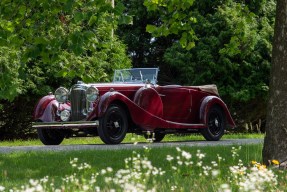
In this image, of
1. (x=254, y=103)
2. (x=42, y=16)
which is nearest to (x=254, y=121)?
(x=254, y=103)

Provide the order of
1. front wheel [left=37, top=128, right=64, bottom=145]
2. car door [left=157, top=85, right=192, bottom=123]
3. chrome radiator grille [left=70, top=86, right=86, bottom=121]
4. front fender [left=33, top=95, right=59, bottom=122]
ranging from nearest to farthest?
chrome radiator grille [left=70, top=86, right=86, bottom=121] < front fender [left=33, top=95, right=59, bottom=122] < front wheel [left=37, top=128, right=64, bottom=145] < car door [left=157, top=85, right=192, bottom=123]

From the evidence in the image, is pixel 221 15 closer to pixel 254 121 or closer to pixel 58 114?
pixel 254 121

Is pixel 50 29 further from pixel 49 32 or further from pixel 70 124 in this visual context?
pixel 70 124

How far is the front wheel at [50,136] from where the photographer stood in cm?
1302

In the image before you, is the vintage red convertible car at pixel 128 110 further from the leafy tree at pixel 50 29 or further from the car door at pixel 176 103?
the leafy tree at pixel 50 29

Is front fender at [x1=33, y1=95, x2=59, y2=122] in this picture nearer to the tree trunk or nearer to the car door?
the car door

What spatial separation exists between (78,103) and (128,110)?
1.02 m

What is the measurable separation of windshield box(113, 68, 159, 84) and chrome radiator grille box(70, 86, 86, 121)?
1569mm

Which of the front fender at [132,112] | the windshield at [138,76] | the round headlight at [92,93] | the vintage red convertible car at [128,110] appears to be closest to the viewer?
the front fender at [132,112]

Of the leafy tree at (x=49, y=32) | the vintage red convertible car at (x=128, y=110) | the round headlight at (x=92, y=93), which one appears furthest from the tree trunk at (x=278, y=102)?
the round headlight at (x=92, y=93)

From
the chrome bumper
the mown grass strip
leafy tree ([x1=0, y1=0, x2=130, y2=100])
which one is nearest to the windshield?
the chrome bumper

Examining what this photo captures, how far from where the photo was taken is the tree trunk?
723 cm

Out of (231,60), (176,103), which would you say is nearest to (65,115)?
(176,103)

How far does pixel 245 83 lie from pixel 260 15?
4.34 m
